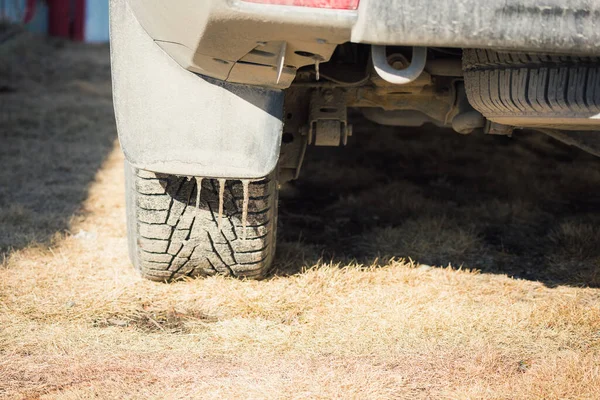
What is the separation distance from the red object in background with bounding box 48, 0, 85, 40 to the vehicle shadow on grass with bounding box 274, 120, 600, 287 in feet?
21.3

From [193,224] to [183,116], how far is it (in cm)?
41

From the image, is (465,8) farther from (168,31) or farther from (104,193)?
(104,193)

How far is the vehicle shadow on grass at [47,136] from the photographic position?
3219 millimetres

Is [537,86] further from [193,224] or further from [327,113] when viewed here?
[193,224]

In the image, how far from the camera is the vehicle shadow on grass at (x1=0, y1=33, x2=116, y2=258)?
3.22 m

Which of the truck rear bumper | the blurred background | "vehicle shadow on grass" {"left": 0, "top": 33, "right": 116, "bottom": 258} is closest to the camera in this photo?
the truck rear bumper

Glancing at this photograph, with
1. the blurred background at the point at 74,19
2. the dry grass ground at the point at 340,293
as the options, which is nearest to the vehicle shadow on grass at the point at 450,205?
the dry grass ground at the point at 340,293

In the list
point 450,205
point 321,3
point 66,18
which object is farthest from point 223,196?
point 66,18

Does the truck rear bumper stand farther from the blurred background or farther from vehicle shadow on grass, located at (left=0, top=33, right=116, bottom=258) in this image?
the blurred background

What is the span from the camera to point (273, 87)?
2.21 m

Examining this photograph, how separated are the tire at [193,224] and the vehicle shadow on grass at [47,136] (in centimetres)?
65

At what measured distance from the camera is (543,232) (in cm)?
326

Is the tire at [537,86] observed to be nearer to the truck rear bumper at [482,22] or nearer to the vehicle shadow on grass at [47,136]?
the truck rear bumper at [482,22]

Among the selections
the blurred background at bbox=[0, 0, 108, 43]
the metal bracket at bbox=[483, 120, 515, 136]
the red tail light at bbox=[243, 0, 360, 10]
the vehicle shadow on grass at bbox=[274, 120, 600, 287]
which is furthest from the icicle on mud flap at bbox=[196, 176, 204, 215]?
the blurred background at bbox=[0, 0, 108, 43]
